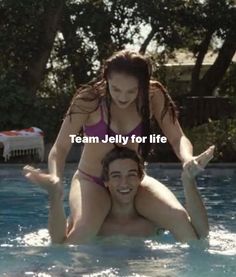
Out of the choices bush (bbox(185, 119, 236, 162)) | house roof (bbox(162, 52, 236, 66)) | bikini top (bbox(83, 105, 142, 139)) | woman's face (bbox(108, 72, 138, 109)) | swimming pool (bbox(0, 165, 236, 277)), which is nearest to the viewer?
swimming pool (bbox(0, 165, 236, 277))

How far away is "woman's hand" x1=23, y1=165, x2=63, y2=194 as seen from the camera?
470cm

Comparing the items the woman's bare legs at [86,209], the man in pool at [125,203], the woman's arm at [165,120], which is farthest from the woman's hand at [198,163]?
the woman's bare legs at [86,209]

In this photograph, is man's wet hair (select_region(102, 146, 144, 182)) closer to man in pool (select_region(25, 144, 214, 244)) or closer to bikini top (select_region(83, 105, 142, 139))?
man in pool (select_region(25, 144, 214, 244))

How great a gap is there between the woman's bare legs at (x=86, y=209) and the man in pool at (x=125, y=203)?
0.05 m

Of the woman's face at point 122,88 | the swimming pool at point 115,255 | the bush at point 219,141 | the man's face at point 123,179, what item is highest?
the woman's face at point 122,88

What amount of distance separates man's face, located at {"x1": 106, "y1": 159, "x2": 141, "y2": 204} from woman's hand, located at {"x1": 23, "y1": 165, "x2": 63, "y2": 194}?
0.47 m

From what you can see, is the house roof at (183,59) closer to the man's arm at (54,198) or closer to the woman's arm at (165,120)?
the woman's arm at (165,120)

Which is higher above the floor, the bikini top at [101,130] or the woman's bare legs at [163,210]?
the bikini top at [101,130]

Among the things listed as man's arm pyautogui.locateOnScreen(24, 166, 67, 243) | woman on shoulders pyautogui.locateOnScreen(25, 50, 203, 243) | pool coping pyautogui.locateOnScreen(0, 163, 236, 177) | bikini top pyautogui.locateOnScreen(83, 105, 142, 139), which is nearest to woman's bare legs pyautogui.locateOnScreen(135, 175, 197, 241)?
woman on shoulders pyautogui.locateOnScreen(25, 50, 203, 243)

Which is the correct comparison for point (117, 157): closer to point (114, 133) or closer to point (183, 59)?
point (114, 133)

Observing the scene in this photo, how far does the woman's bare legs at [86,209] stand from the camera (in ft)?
16.8

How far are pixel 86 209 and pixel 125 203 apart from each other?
12.1 inches

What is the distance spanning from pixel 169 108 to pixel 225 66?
15738 mm

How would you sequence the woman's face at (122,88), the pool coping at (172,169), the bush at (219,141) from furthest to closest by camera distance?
1. the bush at (219,141)
2. the pool coping at (172,169)
3. the woman's face at (122,88)
